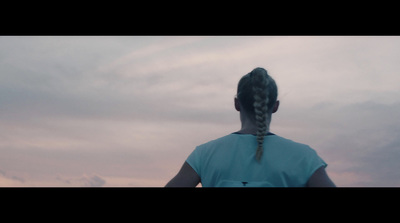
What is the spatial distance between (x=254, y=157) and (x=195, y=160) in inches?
19.3

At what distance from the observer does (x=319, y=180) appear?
10.8 feet

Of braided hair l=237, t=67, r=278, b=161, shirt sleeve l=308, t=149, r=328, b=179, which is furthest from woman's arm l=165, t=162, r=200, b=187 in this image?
shirt sleeve l=308, t=149, r=328, b=179

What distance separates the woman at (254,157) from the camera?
329 cm

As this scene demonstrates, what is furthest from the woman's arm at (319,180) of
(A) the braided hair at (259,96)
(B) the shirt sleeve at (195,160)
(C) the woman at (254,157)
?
(B) the shirt sleeve at (195,160)

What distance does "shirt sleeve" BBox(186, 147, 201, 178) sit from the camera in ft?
11.4

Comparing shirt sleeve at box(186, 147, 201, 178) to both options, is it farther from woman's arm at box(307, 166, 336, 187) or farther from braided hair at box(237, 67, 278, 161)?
woman's arm at box(307, 166, 336, 187)

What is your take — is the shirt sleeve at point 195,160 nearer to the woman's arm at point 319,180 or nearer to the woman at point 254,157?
the woman at point 254,157

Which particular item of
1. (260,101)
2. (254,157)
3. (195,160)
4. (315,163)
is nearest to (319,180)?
(315,163)
